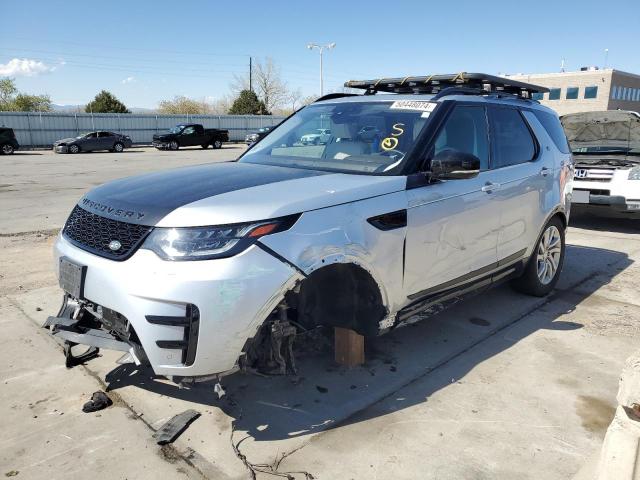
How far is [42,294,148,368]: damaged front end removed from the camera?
277 centimetres

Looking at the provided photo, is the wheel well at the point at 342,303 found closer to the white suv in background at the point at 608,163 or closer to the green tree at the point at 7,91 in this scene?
the white suv in background at the point at 608,163

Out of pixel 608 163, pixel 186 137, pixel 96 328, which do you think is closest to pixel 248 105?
pixel 186 137

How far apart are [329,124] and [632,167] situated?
20.2 ft

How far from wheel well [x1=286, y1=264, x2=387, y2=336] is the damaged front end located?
0.97m

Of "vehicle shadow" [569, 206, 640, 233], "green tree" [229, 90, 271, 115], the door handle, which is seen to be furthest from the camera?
"green tree" [229, 90, 271, 115]

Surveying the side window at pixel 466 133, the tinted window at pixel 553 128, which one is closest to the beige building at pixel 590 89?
the tinted window at pixel 553 128

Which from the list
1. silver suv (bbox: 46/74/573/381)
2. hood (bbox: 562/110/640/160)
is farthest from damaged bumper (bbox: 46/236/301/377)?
hood (bbox: 562/110/640/160)

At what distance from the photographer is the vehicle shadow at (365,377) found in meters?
3.18

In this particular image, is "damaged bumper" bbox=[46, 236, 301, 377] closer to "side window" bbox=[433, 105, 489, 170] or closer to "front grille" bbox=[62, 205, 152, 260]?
"front grille" bbox=[62, 205, 152, 260]

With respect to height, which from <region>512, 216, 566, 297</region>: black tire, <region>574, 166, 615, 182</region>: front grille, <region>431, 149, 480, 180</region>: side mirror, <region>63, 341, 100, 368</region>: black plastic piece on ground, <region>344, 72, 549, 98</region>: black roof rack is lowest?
<region>63, 341, 100, 368</region>: black plastic piece on ground

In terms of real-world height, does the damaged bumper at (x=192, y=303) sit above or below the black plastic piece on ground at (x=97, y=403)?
above

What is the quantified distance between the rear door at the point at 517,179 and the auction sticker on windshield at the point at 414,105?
824 millimetres

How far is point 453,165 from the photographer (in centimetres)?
344

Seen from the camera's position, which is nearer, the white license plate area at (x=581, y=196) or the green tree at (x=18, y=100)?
the white license plate area at (x=581, y=196)
